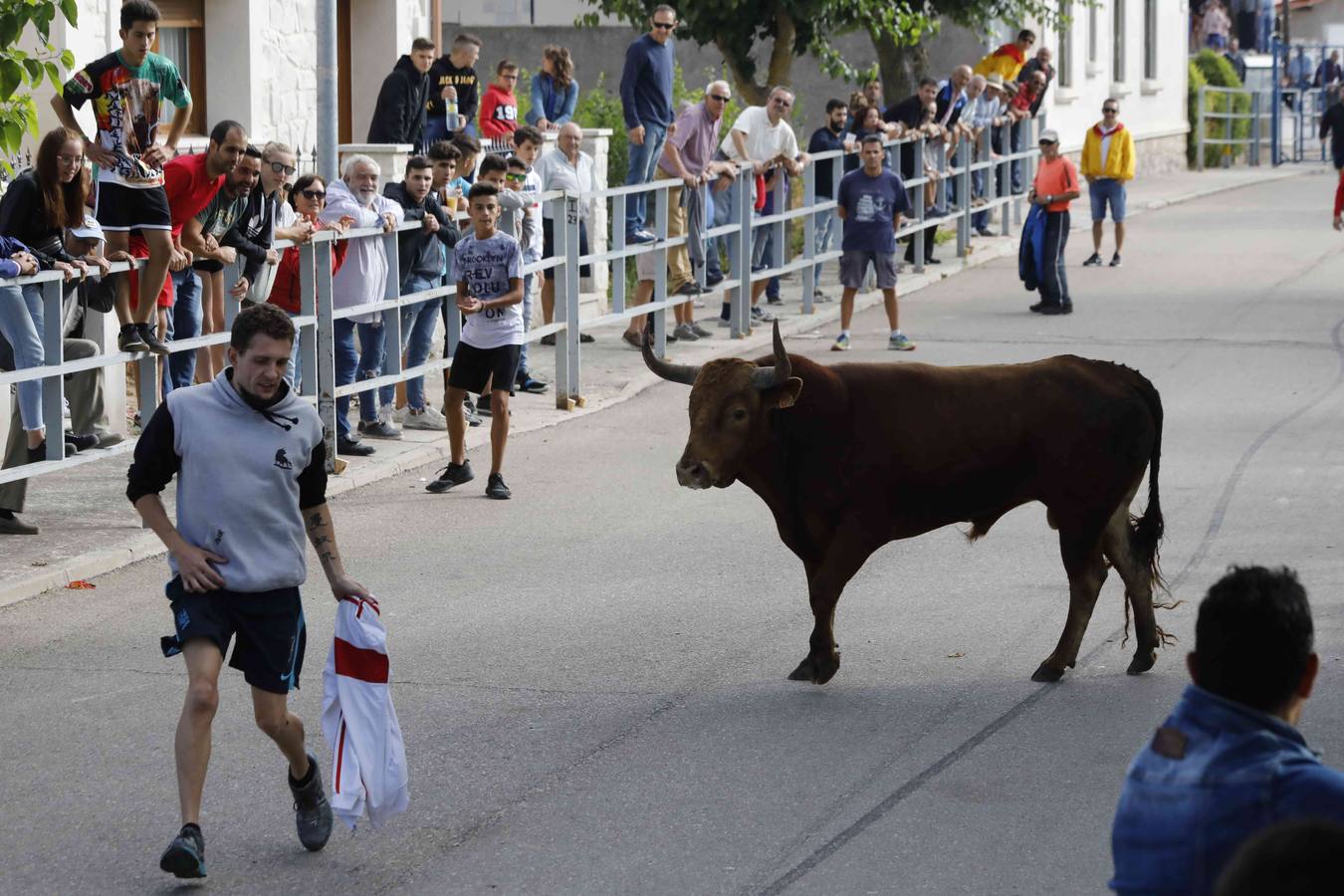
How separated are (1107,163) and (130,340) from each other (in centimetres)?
1534

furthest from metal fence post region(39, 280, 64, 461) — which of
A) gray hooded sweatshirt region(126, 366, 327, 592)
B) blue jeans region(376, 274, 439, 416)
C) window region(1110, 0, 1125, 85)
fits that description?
window region(1110, 0, 1125, 85)

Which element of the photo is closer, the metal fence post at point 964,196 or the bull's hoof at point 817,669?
the bull's hoof at point 817,669

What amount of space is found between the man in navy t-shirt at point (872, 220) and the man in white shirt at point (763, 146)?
4.37ft

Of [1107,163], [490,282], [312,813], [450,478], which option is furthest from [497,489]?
[1107,163]

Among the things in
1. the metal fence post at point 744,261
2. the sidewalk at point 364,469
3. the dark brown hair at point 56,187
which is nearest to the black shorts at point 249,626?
the sidewalk at point 364,469

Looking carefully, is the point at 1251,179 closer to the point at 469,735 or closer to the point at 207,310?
the point at 207,310

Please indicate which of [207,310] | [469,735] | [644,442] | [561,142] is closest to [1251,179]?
[561,142]

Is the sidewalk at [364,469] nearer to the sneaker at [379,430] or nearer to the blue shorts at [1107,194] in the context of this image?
the sneaker at [379,430]

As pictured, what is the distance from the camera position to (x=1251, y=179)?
3944 centimetres

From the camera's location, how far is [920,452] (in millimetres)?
7805

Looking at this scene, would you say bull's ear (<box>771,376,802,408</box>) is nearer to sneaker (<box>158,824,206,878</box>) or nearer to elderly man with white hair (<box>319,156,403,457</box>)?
sneaker (<box>158,824,206,878</box>)

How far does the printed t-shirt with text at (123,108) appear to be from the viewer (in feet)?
35.0

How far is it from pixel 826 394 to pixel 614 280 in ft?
25.9

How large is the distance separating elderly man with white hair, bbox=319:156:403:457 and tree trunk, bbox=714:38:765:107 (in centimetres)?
1274
